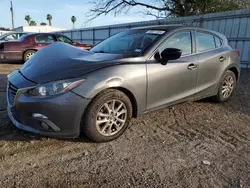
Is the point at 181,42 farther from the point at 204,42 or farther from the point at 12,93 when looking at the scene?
the point at 12,93

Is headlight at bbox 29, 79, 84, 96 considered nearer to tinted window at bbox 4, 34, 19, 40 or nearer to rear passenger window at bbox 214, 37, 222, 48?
rear passenger window at bbox 214, 37, 222, 48

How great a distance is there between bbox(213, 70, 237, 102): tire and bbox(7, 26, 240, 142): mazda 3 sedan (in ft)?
1.05

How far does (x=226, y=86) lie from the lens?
4.75 m

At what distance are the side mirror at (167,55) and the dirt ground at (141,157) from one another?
1054mm

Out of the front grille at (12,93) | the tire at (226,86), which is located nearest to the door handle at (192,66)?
the tire at (226,86)

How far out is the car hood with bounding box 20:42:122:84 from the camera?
2.82 meters

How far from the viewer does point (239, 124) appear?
3.80 metres

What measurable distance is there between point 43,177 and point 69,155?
0.47m

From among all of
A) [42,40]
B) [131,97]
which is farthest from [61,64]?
[42,40]

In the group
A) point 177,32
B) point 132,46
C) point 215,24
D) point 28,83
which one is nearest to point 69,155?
point 28,83

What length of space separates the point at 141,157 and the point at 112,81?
1.01 m

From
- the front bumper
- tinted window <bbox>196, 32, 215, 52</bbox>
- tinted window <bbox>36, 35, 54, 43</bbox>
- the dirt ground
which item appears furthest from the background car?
the front bumper

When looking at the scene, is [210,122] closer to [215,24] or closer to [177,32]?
[177,32]

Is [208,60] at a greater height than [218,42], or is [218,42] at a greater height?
[218,42]
